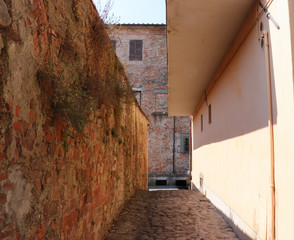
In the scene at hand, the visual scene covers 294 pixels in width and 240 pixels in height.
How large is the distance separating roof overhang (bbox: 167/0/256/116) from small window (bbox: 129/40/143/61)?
1040cm

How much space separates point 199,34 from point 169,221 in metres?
3.16

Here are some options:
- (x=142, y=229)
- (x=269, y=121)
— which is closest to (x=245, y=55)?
(x=269, y=121)

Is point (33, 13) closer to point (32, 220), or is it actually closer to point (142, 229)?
point (32, 220)

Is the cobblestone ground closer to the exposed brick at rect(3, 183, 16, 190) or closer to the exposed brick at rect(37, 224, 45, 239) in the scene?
the exposed brick at rect(37, 224, 45, 239)

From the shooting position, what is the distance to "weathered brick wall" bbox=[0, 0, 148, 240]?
180 cm

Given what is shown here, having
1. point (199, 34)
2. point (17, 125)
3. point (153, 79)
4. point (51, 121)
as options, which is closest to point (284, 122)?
point (51, 121)

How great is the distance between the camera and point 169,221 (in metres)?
5.12

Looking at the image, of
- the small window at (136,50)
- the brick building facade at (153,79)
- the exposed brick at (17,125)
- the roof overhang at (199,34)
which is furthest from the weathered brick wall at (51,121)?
the small window at (136,50)

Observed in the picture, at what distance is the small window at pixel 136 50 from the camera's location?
1809cm

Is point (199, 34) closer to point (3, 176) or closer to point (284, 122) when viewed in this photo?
point (284, 122)

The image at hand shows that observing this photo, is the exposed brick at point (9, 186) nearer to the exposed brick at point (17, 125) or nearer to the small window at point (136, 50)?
the exposed brick at point (17, 125)

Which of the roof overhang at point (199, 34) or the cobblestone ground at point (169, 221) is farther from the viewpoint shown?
the cobblestone ground at point (169, 221)

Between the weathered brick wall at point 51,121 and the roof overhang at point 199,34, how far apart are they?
1.20 meters

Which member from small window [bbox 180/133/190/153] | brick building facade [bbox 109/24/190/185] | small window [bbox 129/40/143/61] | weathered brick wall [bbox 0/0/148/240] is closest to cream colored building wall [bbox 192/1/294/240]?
weathered brick wall [bbox 0/0/148/240]
